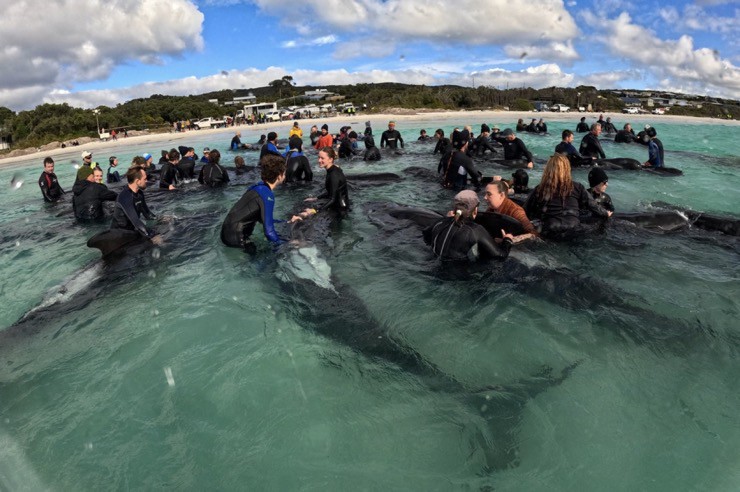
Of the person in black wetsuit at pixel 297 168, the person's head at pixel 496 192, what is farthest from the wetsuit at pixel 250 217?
the person in black wetsuit at pixel 297 168

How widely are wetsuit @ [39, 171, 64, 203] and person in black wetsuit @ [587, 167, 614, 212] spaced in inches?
600

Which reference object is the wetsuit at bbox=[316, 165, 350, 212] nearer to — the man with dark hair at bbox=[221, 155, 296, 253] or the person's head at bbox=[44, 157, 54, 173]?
the man with dark hair at bbox=[221, 155, 296, 253]

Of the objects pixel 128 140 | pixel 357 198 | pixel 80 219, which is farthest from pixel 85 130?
pixel 357 198

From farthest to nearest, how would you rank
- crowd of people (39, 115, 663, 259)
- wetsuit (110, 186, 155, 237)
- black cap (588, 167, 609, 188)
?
black cap (588, 167, 609, 188) < wetsuit (110, 186, 155, 237) < crowd of people (39, 115, 663, 259)

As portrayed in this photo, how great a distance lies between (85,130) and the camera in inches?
1987

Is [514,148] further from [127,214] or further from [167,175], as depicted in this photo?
[127,214]

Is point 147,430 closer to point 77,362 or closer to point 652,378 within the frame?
point 77,362

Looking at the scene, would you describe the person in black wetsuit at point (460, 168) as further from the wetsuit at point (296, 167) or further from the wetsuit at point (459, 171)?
the wetsuit at point (296, 167)

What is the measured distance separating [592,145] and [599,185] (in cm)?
875

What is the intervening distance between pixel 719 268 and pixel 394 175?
8958 mm

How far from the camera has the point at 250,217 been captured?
6.52 m

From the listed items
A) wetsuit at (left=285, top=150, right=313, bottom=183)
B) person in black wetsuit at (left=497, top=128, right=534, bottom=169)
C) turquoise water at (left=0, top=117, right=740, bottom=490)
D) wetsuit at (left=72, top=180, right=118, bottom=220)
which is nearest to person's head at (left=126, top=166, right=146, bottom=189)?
turquoise water at (left=0, top=117, right=740, bottom=490)

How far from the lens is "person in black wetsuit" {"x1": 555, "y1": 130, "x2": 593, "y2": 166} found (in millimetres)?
12383

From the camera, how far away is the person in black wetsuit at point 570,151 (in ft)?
40.6
